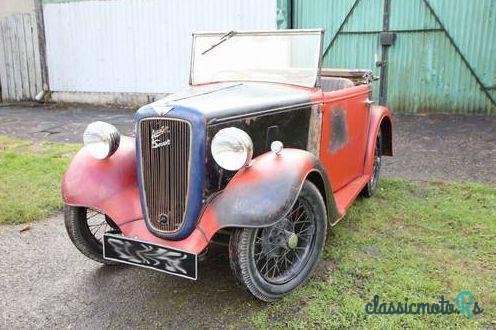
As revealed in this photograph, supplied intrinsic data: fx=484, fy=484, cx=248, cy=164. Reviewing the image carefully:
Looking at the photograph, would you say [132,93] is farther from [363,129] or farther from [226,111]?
[226,111]

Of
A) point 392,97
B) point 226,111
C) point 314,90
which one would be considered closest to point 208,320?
point 226,111

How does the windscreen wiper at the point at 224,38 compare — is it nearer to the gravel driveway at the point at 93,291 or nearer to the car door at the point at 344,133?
the car door at the point at 344,133

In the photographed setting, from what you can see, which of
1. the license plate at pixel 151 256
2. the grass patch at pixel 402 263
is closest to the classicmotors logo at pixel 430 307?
the grass patch at pixel 402 263

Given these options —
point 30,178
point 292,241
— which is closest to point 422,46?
point 292,241

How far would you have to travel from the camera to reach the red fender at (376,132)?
463cm

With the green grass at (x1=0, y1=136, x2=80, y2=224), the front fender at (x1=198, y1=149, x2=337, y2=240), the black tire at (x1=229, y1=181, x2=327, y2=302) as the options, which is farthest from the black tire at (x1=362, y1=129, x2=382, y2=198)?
the green grass at (x1=0, y1=136, x2=80, y2=224)

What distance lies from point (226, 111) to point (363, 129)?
79.4 inches

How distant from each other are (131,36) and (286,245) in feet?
28.0

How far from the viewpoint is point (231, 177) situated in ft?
9.90

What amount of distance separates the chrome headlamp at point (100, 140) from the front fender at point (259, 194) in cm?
84

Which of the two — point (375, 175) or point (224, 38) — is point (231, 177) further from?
point (375, 175)

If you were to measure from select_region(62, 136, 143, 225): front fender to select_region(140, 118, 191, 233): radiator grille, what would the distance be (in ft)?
0.63

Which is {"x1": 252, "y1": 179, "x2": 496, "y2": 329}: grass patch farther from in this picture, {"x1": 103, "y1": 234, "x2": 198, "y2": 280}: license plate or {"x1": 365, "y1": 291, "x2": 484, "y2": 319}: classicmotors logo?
{"x1": 103, "y1": 234, "x2": 198, "y2": 280}: license plate

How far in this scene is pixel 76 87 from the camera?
37.5 feet
